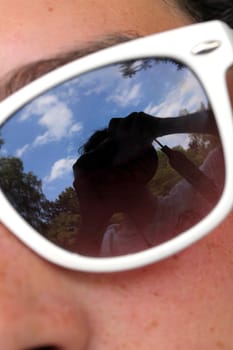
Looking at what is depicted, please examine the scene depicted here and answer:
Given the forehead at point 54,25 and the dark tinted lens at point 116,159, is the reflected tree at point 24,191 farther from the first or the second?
the forehead at point 54,25

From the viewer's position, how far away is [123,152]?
0.88 metres

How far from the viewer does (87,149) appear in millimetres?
871

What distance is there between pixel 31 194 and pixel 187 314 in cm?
27

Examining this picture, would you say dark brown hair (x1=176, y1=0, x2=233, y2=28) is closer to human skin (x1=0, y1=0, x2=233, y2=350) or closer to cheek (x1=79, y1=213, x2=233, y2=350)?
human skin (x1=0, y1=0, x2=233, y2=350)

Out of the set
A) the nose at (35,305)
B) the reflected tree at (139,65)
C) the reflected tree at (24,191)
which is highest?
the reflected tree at (139,65)

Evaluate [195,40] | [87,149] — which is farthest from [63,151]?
[195,40]

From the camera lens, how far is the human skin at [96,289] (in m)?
0.82

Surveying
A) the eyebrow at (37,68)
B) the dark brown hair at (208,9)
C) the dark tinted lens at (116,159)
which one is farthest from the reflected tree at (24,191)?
the dark brown hair at (208,9)

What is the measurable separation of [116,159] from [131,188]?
1.7 inches

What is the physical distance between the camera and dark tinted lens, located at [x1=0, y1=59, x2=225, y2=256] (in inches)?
34.0

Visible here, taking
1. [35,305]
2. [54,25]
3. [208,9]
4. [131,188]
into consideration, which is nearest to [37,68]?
[54,25]

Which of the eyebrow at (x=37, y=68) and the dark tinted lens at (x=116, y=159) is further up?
the eyebrow at (x=37, y=68)

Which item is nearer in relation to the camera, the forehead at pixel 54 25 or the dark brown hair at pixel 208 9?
the forehead at pixel 54 25

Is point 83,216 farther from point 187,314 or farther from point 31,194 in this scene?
point 187,314
